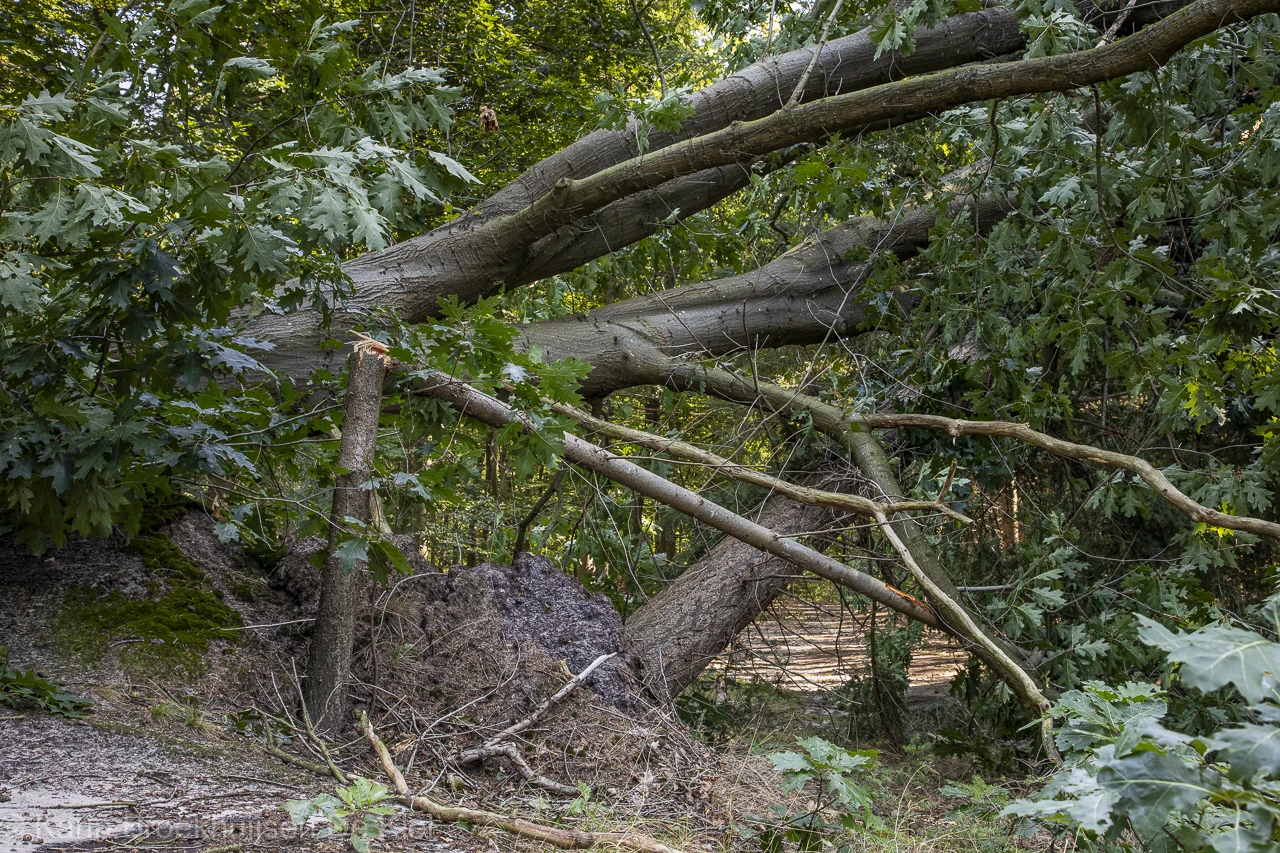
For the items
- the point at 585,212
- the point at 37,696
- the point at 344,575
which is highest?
the point at 585,212

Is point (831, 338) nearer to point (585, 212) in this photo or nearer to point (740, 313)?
point (740, 313)

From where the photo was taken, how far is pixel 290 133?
15.7ft

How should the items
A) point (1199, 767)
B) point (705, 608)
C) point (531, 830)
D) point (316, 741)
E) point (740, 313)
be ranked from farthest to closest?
point (740, 313), point (705, 608), point (316, 741), point (531, 830), point (1199, 767)

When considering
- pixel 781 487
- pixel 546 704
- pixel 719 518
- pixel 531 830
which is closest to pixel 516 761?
pixel 546 704

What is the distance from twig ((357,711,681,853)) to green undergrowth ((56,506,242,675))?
1260mm

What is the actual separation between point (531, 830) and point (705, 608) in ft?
7.56

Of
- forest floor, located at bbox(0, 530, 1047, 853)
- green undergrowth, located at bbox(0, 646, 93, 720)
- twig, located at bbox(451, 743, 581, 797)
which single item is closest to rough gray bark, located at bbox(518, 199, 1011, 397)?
forest floor, located at bbox(0, 530, 1047, 853)

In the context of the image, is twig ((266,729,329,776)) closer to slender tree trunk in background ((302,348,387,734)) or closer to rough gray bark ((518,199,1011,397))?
slender tree trunk in background ((302,348,387,734))

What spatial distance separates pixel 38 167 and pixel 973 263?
13.1 feet

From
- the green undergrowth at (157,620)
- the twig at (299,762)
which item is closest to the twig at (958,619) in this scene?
the twig at (299,762)

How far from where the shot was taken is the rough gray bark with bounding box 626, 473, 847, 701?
4570mm

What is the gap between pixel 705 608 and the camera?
4.77 metres

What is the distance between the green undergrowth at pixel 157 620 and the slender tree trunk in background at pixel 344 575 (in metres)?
0.48

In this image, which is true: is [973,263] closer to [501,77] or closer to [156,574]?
[156,574]
